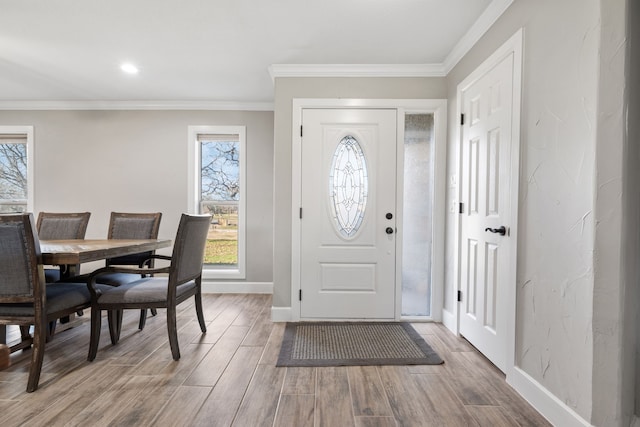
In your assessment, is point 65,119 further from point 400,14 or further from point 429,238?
point 429,238

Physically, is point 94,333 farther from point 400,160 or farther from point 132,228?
point 400,160

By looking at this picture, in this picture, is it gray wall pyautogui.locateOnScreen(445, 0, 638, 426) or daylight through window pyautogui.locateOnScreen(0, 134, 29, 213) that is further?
daylight through window pyautogui.locateOnScreen(0, 134, 29, 213)

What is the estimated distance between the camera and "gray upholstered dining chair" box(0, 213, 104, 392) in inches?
71.9

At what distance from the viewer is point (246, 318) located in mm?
3234

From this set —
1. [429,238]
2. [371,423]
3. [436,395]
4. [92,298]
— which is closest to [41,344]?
[92,298]

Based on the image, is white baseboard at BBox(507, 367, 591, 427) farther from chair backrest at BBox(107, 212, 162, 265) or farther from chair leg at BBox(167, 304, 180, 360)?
chair backrest at BBox(107, 212, 162, 265)

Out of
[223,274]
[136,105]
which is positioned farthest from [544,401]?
[136,105]

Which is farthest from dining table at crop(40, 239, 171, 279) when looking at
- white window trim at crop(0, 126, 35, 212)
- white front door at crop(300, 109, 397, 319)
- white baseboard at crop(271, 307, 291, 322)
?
white window trim at crop(0, 126, 35, 212)

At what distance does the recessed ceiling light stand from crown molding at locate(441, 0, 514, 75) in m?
2.86

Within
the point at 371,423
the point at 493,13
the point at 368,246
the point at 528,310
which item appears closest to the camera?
the point at 371,423

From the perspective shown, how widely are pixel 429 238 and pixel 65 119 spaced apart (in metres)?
4.59

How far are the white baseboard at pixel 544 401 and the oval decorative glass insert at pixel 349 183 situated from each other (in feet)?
5.41

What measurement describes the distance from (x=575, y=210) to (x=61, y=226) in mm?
4090

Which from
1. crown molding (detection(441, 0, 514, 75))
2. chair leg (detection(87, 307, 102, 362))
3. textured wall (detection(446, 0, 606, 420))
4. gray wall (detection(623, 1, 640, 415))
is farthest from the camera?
chair leg (detection(87, 307, 102, 362))
